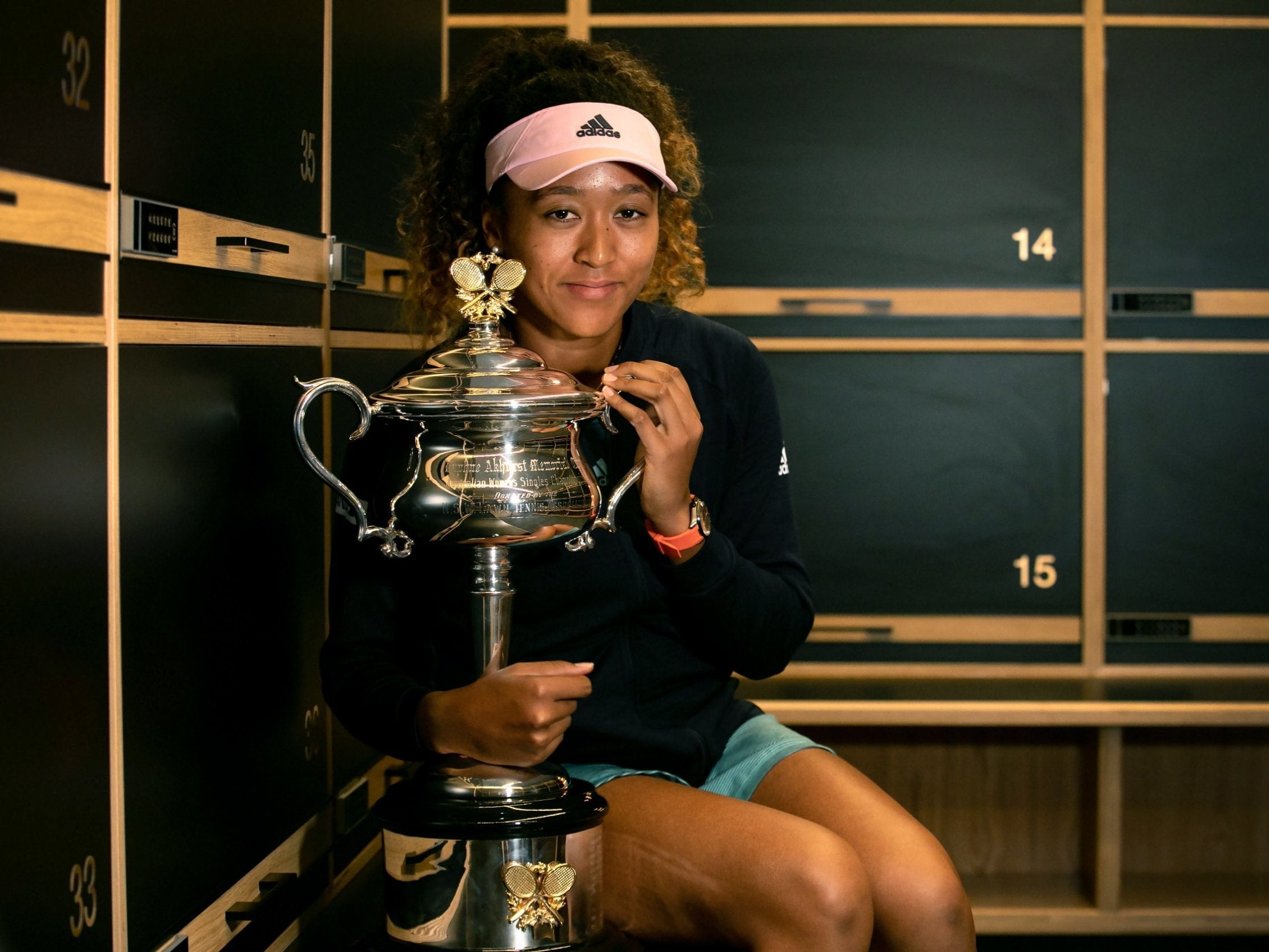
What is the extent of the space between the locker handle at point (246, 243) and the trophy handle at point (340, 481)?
266mm

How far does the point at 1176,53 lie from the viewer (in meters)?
2.43

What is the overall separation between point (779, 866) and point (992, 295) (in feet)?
5.10

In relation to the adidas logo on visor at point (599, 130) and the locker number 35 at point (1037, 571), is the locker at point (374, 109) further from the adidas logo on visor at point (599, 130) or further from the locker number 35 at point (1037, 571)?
the locker number 35 at point (1037, 571)

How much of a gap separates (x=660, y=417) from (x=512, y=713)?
0.28 m

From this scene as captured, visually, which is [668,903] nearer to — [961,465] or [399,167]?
[399,167]

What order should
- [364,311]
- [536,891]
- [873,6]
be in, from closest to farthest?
[536,891] → [364,311] → [873,6]

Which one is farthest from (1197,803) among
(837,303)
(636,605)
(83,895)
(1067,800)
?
(83,895)

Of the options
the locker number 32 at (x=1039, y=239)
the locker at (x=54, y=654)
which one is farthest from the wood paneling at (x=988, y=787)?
the locker at (x=54, y=654)

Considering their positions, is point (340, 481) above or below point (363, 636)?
above

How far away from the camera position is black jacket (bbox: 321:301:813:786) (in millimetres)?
1316

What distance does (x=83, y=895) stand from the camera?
42.8 inches

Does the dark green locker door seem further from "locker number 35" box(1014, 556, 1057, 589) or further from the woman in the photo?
"locker number 35" box(1014, 556, 1057, 589)

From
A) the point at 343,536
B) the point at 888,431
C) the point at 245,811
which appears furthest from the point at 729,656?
the point at 888,431

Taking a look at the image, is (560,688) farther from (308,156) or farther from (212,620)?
(308,156)
